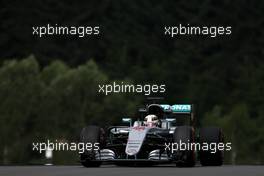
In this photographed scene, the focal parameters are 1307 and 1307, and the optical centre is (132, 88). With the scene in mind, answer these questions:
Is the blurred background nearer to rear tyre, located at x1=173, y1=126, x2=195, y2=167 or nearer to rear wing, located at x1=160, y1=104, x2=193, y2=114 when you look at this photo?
rear wing, located at x1=160, y1=104, x2=193, y2=114

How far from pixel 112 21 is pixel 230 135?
2091 inches

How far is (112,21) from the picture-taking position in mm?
137375

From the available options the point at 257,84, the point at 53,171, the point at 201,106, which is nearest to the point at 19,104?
the point at 201,106

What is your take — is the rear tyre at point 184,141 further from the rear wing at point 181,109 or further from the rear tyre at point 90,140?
the rear wing at point 181,109

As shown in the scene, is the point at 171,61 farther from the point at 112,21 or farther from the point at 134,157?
the point at 134,157

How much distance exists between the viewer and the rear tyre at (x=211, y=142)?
31.2 m

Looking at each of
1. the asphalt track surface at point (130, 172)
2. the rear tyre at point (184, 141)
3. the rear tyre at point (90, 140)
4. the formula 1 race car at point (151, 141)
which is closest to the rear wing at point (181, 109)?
the formula 1 race car at point (151, 141)

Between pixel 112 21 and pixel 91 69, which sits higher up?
pixel 112 21

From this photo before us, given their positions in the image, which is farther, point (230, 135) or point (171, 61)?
point (171, 61)

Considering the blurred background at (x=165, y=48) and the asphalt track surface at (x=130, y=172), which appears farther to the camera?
the blurred background at (x=165, y=48)

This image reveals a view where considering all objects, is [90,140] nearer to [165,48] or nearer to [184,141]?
[184,141]

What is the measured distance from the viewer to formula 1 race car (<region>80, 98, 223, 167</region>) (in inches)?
1169

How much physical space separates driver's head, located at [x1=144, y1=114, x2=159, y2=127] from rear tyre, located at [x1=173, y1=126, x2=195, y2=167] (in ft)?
6.69

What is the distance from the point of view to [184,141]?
29547mm
